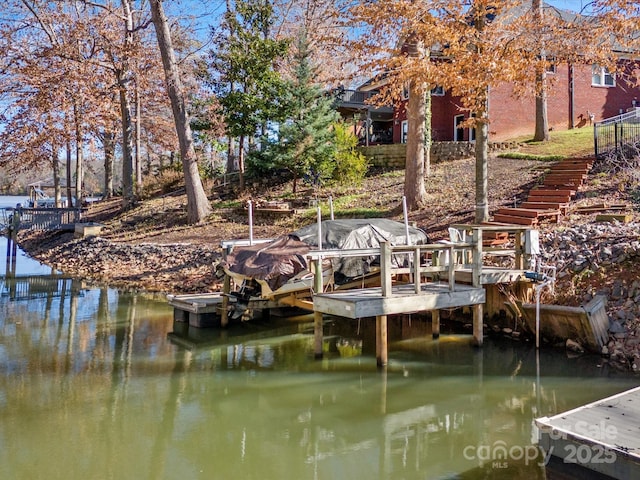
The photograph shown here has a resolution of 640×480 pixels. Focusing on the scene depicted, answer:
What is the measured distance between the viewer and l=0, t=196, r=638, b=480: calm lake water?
227 inches

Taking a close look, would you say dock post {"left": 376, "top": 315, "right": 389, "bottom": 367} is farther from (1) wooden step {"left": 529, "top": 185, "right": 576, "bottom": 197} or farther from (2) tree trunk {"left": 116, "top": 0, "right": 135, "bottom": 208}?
(2) tree trunk {"left": 116, "top": 0, "right": 135, "bottom": 208}

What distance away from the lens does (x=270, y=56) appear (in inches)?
924

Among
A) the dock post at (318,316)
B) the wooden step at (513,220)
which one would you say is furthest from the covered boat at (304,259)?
the wooden step at (513,220)

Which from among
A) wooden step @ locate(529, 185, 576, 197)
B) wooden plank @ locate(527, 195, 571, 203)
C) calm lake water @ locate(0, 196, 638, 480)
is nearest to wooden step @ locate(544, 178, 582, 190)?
wooden step @ locate(529, 185, 576, 197)

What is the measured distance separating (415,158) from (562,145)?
7763 mm

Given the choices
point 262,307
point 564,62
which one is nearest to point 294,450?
point 262,307

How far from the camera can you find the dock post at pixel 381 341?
28.2 feet

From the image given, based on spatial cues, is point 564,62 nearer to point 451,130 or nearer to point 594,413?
point 594,413

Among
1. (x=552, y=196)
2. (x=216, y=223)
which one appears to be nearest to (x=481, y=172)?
(x=552, y=196)

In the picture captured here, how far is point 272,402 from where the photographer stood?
7555 mm

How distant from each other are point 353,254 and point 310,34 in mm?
17089

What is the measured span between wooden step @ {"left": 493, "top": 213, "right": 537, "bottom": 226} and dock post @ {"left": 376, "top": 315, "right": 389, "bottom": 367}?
242 inches

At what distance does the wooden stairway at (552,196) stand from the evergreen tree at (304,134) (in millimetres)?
8470

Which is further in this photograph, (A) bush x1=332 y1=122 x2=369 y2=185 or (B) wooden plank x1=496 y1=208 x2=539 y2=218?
(A) bush x1=332 y1=122 x2=369 y2=185
